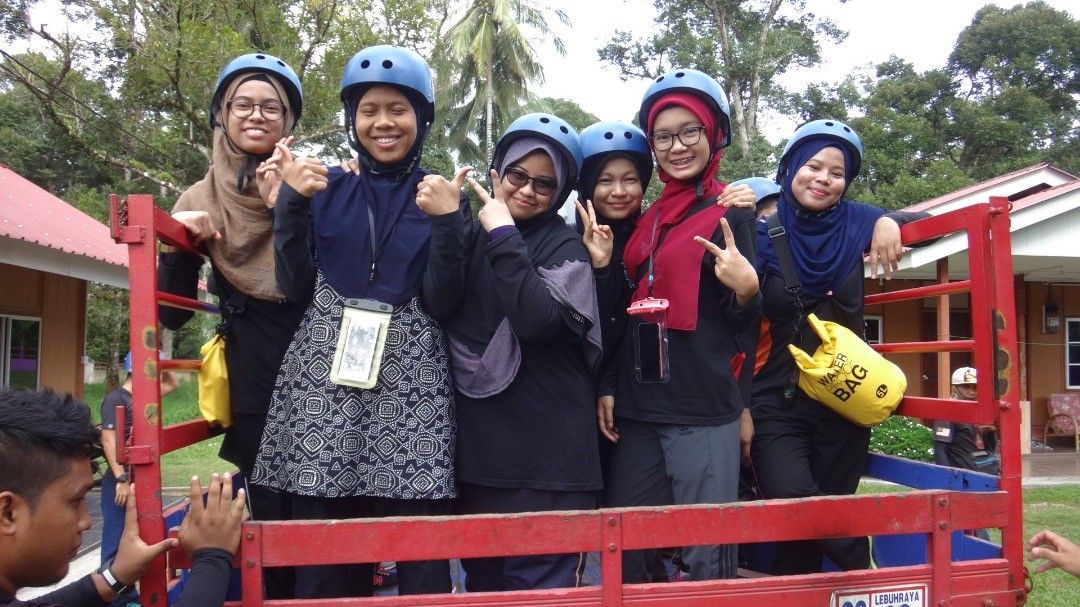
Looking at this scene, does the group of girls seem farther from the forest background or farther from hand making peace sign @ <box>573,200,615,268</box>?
the forest background

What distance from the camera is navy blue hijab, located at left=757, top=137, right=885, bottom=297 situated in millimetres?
3008

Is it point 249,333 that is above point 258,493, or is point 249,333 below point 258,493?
above

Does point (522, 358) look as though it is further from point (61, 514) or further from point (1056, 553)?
point (1056, 553)

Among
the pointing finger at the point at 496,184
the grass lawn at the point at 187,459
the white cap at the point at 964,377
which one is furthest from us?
the grass lawn at the point at 187,459

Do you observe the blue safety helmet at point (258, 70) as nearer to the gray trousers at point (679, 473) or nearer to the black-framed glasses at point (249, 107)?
the black-framed glasses at point (249, 107)

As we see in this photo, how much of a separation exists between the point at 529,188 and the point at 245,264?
3.03 feet

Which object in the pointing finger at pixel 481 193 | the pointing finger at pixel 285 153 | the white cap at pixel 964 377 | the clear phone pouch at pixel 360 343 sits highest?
the pointing finger at pixel 285 153

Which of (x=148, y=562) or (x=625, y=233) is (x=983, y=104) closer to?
(x=625, y=233)

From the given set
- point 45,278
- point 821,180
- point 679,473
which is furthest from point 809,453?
point 45,278

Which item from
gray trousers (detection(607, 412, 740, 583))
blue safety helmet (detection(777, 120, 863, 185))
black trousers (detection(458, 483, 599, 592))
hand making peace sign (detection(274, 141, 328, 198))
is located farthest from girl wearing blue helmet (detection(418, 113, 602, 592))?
blue safety helmet (detection(777, 120, 863, 185))

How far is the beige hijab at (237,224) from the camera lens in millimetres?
2543

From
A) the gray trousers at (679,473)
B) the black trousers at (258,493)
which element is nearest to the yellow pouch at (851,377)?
the gray trousers at (679,473)

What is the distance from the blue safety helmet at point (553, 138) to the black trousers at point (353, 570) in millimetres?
1048

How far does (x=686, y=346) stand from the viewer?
2645 mm
